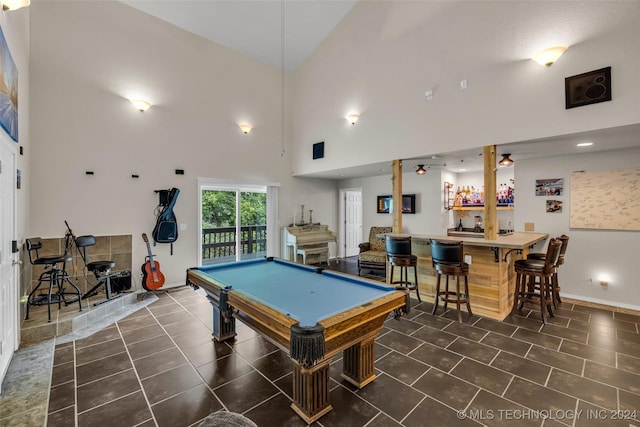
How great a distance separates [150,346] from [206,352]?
2.30ft

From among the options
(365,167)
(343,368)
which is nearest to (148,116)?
(365,167)

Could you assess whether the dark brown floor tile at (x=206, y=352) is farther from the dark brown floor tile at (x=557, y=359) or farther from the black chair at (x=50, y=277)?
the dark brown floor tile at (x=557, y=359)

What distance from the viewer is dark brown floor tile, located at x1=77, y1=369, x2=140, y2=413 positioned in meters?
2.17

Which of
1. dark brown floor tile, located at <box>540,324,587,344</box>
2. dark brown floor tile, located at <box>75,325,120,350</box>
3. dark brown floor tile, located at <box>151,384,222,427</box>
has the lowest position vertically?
dark brown floor tile, located at <box>151,384,222,427</box>

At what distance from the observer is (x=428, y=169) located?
243 inches

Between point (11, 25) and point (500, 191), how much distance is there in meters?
8.18

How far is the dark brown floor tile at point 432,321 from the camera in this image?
11.6 ft

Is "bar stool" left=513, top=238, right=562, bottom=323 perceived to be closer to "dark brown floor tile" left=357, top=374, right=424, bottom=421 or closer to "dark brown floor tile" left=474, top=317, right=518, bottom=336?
"dark brown floor tile" left=474, top=317, right=518, bottom=336

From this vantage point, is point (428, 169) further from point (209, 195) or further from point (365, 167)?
point (209, 195)

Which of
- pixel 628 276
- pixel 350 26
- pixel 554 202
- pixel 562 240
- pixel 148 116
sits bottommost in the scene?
pixel 628 276

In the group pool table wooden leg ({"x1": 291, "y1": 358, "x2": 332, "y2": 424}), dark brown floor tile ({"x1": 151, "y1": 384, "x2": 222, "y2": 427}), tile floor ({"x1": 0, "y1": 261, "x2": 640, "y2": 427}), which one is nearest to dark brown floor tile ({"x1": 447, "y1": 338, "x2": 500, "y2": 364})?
tile floor ({"x1": 0, "y1": 261, "x2": 640, "y2": 427})

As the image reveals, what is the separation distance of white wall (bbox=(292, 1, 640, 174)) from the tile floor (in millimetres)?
2457

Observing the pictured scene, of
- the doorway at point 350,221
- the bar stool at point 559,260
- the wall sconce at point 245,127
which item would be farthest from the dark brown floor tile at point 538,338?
the wall sconce at point 245,127

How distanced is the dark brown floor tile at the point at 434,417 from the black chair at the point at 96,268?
4.34 m
